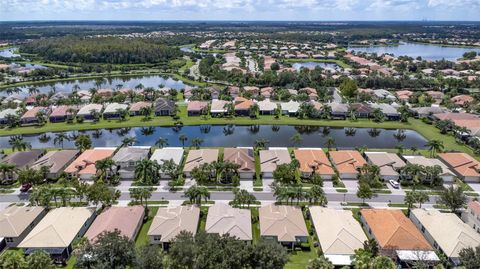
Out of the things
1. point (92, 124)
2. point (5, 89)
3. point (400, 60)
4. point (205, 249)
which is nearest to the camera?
point (205, 249)

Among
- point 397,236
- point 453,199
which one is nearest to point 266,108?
point 453,199

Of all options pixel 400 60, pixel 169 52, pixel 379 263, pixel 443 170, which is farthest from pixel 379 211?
pixel 169 52

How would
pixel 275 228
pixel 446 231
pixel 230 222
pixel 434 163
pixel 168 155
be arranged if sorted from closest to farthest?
pixel 446 231, pixel 275 228, pixel 230 222, pixel 434 163, pixel 168 155

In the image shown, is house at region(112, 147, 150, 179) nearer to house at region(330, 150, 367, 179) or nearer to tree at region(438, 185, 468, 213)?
house at region(330, 150, 367, 179)

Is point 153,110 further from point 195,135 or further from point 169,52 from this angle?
point 169,52

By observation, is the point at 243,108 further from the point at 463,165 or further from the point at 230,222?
the point at 230,222

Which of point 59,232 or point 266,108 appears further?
point 266,108

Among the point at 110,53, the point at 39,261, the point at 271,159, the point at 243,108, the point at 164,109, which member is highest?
the point at 110,53
